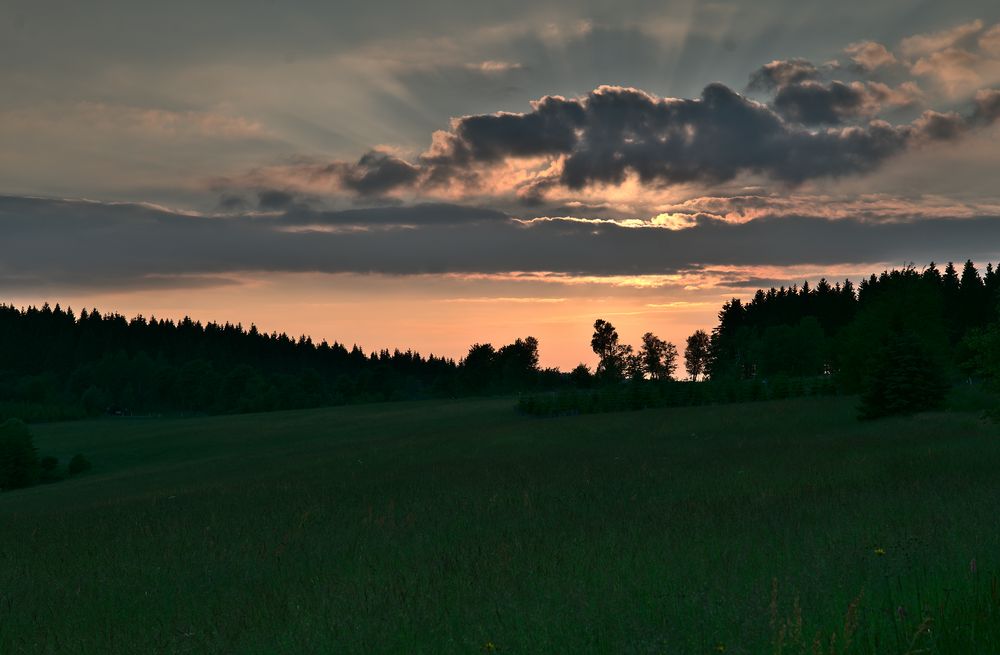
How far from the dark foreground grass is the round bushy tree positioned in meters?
9.51

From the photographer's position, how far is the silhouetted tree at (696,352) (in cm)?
17688

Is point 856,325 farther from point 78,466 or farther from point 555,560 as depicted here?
point 78,466

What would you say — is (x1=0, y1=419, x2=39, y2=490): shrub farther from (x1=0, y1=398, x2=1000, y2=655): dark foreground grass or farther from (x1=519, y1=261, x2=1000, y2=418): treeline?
(x1=519, y1=261, x2=1000, y2=418): treeline

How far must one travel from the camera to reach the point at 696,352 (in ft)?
583

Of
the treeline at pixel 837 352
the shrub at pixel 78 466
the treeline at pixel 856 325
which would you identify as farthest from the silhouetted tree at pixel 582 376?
the shrub at pixel 78 466

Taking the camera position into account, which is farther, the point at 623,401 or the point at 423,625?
the point at 623,401

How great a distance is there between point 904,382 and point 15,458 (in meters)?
59.0

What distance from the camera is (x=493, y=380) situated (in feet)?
540

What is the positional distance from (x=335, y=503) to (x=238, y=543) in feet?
18.2

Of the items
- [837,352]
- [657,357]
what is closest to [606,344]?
[657,357]

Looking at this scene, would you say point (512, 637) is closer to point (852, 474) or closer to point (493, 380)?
point (852, 474)

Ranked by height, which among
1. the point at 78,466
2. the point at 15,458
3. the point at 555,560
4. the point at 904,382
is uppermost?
the point at 904,382

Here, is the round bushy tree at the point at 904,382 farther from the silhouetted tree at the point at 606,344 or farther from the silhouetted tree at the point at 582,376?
the silhouetted tree at the point at 606,344

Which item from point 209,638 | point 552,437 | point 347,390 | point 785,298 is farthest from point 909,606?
point 347,390
